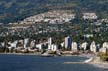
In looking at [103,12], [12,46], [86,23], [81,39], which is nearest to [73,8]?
[103,12]

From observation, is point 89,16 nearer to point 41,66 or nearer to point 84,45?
point 84,45

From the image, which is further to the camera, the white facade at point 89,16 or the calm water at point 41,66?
the white facade at point 89,16

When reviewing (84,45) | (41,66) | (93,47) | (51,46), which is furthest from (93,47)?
(41,66)

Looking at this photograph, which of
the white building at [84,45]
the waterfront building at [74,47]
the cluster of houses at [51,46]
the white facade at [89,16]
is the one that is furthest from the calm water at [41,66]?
the white facade at [89,16]

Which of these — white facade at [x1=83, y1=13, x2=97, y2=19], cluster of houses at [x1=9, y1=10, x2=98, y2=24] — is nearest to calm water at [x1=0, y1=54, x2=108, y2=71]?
cluster of houses at [x1=9, y1=10, x2=98, y2=24]

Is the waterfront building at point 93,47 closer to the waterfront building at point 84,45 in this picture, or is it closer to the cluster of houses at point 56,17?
the waterfront building at point 84,45

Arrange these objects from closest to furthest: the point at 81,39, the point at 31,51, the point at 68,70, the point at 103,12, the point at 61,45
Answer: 1. the point at 68,70
2. the point at 31,51
3. the point at 61,45
4. the point at 81,39
5. the point at 103,12

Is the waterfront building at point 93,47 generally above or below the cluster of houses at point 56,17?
below

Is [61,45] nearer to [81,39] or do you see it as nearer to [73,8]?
[81,39]

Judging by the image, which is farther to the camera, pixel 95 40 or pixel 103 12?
pixel 103 12

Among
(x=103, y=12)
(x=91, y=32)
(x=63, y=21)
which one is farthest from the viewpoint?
(x=103, y=12)

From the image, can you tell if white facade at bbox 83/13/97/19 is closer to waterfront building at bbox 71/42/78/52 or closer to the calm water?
waterfront building at bbox 71/42/78/52
